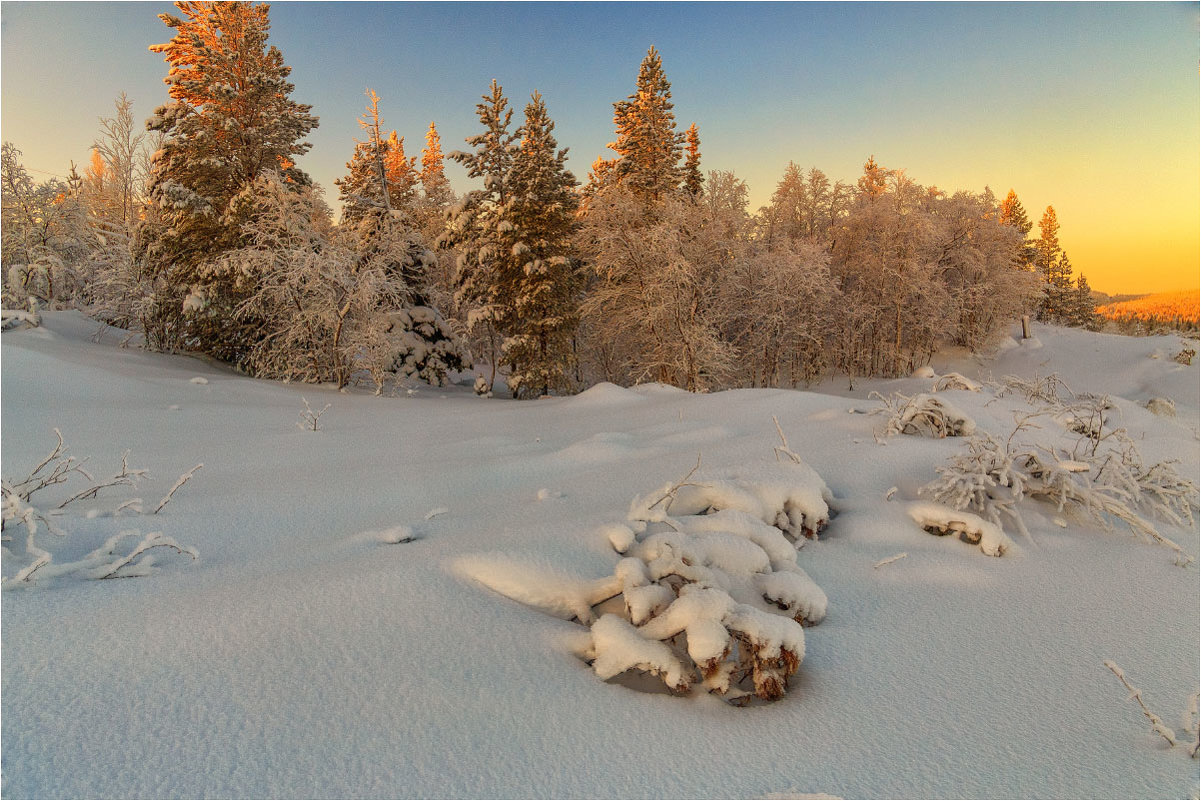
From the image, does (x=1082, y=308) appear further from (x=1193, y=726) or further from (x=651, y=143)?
(x=1193, y=726)

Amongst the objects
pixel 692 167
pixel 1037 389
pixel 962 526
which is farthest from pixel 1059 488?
pixel 692 167

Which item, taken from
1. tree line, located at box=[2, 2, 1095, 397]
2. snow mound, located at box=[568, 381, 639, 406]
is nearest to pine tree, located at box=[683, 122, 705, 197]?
tree line, located at box=[2, 2, 1095, 397]

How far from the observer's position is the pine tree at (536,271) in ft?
65.3

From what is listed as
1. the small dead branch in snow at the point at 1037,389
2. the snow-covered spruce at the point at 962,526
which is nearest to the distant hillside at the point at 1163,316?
the small dead branch in snow at the point at 1037,389

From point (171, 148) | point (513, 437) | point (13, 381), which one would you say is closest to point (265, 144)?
Answer: point (171, 148)

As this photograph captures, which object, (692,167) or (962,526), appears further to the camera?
(692,167)

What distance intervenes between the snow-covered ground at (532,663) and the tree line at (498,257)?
40.9ft

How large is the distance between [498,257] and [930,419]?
1769cm

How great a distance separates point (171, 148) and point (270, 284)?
6.56 metres

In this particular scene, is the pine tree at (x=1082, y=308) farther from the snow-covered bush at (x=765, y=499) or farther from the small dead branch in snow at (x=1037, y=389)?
the snow-covered bush at (x=765, y=499)

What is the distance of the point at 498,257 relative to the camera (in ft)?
66.6

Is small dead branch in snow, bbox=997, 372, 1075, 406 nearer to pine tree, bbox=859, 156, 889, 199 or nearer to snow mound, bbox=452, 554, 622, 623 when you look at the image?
snow mound, bbox=452, 554, 622, 623

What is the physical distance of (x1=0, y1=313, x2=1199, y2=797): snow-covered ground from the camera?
5.07ft

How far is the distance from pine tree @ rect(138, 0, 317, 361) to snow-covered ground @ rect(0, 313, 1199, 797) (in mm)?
15285
